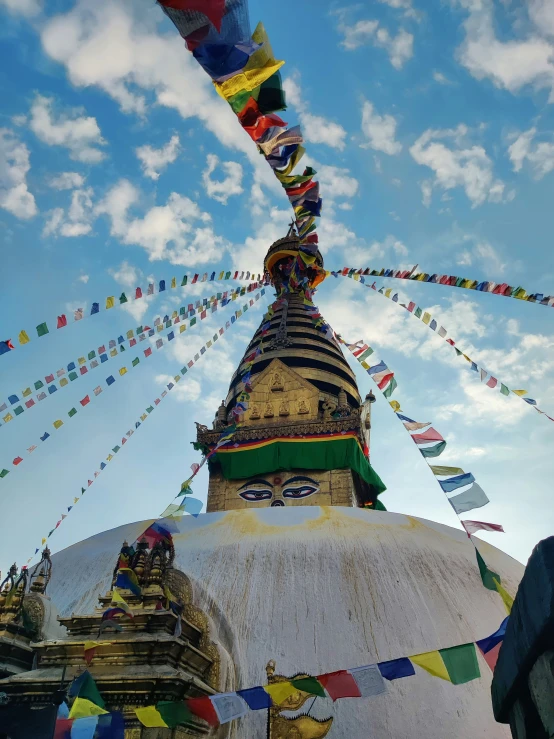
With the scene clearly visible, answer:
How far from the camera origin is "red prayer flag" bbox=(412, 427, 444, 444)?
20.0 feet

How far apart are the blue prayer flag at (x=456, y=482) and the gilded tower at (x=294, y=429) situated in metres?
6.83

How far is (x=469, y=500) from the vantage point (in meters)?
5.22

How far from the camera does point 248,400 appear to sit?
14.4m

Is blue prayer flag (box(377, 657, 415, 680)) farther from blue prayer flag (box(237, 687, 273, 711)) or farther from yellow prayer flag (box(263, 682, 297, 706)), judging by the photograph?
blue prayer flag (box(237, 687, 273, 711))

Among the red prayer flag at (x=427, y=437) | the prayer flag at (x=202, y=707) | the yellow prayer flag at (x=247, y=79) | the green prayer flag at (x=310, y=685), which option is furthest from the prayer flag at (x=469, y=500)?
the yellow prayer flag at (x=247, y=79)

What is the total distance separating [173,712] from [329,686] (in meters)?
1.19

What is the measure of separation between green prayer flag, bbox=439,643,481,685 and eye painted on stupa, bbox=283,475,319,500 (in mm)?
8242

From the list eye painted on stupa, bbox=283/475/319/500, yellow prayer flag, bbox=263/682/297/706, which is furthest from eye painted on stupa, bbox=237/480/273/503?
yellow prayer flag, bbox=263/682/297/706

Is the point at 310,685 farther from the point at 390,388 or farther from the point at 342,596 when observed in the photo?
the point at 390,388

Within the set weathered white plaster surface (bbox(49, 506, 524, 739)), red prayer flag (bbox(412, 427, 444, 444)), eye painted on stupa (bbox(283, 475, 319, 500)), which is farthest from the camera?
eye painted on stupa (bbox(283, 475, 319, 500))

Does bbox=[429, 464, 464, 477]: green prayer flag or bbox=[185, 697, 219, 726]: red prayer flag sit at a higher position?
bbox=[429, 464, 464, 477]: green prayer flag

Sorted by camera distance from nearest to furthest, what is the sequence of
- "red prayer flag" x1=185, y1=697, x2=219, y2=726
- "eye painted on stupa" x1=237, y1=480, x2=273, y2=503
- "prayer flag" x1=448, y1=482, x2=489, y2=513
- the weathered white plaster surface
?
"red prayer flag" x1=185, y1=697, x2=219, y2=726
"prayer flag" x1=448, y1=482, x2=489, y2=513
the weathered white plaster surface
"eye painted on stupa" x1=237, y1=480, x2=273, y2=503

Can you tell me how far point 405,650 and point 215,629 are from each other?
223cm

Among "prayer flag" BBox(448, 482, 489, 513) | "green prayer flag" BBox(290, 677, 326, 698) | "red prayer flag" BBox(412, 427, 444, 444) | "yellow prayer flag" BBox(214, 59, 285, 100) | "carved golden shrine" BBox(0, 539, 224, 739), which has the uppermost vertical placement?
"yellow prayer flag" BBox(214, 59, 285, 100)
